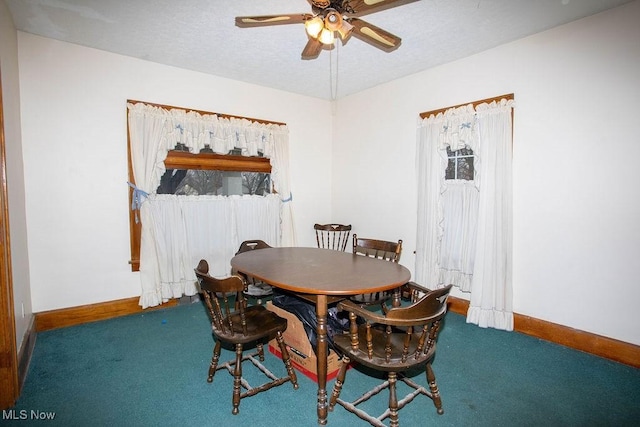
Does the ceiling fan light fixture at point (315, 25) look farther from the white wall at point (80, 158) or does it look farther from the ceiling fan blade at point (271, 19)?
the white wall at point (80, 158)

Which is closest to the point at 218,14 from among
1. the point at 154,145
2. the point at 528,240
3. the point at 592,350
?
the point at 154,145

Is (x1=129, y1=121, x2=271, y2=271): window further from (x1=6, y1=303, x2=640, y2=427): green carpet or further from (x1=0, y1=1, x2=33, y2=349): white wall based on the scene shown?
(x1=6, y1=303, x2=640, y2=427): green carpet

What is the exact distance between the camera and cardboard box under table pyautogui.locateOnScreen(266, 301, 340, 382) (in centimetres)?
230

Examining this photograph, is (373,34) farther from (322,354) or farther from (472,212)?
→ (322,354)

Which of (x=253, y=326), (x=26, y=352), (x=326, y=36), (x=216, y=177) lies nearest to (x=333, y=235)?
(x=216, y=177)

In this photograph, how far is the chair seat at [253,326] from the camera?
1.97 m

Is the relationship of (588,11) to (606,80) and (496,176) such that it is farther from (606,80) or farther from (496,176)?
(496,176)

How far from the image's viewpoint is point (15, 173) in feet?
8.51

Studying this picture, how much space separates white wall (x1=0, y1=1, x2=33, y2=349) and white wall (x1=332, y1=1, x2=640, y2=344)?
3.86m

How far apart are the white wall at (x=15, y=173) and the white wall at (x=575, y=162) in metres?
3.86

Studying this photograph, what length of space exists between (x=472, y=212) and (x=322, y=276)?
6.70 ft

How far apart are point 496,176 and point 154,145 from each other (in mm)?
3489

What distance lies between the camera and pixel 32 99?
9.70ft

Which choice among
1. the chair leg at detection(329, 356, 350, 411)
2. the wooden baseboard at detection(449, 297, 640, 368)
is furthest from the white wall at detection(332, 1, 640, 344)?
the chair leg at detection(329, 356, 350, 411)
